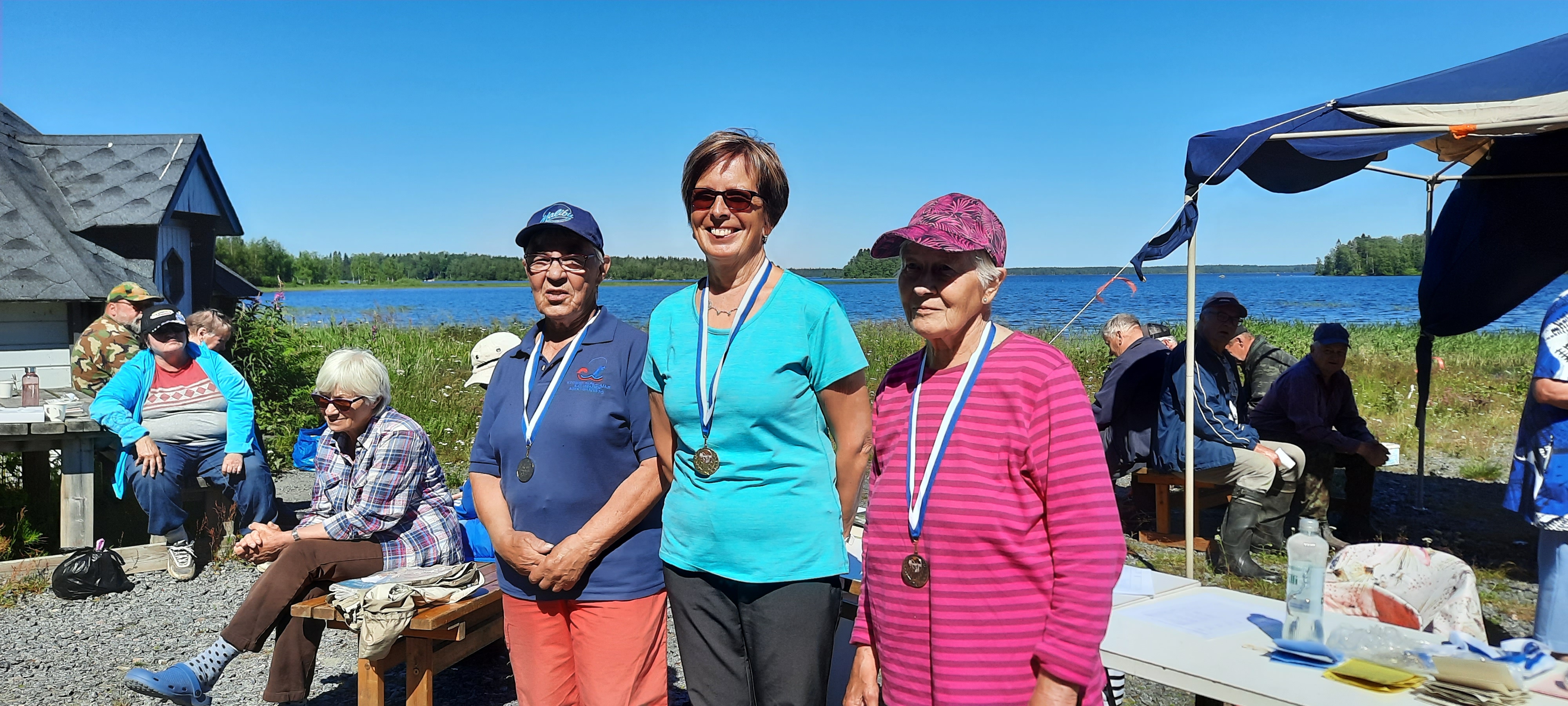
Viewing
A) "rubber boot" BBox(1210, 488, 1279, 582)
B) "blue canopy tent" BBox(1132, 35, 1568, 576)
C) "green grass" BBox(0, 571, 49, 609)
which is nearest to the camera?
"blue canopy tent" BBox(1132, 35, 1568, 576)

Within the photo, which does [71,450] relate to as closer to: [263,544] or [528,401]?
[263,544]

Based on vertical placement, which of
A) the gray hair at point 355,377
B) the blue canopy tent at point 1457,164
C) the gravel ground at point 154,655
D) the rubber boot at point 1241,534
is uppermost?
the blue canopy tent at point 1457,164

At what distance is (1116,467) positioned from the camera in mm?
6664

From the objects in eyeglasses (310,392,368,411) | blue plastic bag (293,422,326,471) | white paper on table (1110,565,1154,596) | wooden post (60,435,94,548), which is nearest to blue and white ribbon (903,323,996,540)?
white paper on table (1110,565,1154,596)

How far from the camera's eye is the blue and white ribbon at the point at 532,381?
2.65 m

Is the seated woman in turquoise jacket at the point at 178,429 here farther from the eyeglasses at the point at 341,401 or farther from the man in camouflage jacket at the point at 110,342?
the eyeglasses at the point at 341,401

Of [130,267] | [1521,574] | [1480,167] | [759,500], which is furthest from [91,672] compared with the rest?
[1480,167]

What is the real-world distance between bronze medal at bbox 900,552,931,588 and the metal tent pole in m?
3.68

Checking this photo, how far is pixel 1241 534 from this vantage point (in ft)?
19.0

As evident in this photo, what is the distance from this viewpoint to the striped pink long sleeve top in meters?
1.73

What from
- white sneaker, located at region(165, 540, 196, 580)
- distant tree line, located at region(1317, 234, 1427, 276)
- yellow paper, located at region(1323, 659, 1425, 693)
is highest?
distant tree line, located at region(1317, 234, 1427, 276)

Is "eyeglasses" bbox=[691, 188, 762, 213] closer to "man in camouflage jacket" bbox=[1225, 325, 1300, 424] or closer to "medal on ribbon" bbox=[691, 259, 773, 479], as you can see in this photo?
"medal on ribbon" bbox=[691, 259, 773, 479]

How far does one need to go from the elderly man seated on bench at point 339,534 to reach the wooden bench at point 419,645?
0.40ft

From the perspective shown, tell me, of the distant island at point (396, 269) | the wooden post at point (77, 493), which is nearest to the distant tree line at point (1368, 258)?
the distant island at point (396, 269)
